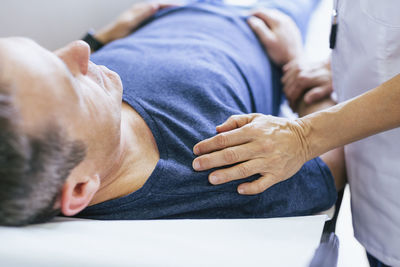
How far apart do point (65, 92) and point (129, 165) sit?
23 centimetres

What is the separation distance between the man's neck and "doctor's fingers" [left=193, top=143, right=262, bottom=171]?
4.2 inches

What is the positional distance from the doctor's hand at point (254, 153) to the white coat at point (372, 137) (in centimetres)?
21

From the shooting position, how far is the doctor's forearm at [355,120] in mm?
817

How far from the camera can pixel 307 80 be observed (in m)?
1.34

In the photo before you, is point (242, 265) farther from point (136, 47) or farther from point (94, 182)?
point (136, 47)

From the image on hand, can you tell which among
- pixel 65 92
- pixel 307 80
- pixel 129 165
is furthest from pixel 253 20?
pixel 65 92

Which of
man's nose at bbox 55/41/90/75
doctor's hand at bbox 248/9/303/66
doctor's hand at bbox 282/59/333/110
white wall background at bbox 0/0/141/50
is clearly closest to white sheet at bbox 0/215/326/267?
man's nose at bbox 55/41/90/75

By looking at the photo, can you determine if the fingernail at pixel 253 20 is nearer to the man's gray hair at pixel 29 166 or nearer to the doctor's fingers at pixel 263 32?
the doctor's fingers at pixel 263 32

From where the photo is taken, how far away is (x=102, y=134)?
76 cm

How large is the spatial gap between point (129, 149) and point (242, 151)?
0.24 metres

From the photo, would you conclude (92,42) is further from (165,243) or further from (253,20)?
(165,243)

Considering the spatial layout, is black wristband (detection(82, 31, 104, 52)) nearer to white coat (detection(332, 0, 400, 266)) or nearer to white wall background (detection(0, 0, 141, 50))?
white wall background (detection(0, 0, 141, 50))

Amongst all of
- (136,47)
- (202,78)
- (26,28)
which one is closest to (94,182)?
(202,78)

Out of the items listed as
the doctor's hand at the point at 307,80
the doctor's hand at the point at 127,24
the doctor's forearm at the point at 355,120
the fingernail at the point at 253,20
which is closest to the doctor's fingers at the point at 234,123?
the doctor's forearm at the point at 355,120
